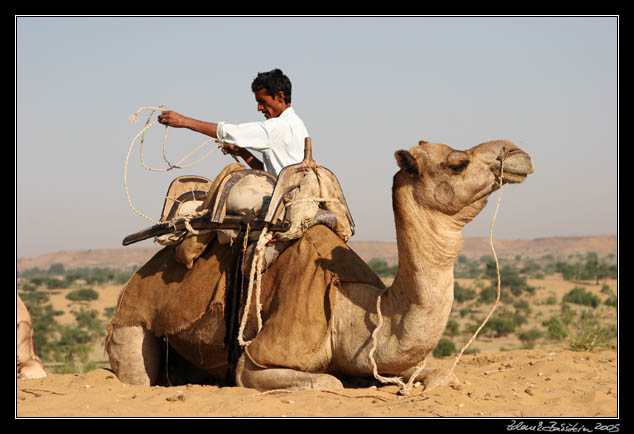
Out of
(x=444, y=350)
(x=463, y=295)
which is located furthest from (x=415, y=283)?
(x=463, y=295)

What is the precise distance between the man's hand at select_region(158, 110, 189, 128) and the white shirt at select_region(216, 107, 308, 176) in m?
0.35

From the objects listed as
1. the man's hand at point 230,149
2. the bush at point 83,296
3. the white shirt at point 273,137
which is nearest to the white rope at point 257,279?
the white shirt at point 273,137

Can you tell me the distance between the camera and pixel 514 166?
539 centimetres

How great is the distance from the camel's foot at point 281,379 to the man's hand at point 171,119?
224 centimetres

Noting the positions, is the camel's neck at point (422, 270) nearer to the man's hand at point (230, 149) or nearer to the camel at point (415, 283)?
the camel at point (415, 283)

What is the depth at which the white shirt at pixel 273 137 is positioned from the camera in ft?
23.4

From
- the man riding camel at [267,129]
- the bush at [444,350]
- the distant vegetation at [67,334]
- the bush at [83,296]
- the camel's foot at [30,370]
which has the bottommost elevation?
the bush at [83,296]

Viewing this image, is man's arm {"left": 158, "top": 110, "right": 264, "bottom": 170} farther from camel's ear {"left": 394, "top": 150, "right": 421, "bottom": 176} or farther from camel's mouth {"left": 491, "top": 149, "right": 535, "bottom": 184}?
camel's mouth {"left": 491, "top": 149, "right": 535, "bottom": 184}

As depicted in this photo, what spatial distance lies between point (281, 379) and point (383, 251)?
10245 centimetres

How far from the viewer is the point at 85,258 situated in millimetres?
116438

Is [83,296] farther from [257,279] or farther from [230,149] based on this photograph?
[257,279]

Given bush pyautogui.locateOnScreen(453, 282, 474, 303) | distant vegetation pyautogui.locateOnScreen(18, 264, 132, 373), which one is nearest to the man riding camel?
distant vegetation pyautogui.locateOnScreen(18, 264, 132, 373)

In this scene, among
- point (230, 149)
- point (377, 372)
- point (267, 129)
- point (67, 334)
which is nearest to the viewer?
point (377, 372)

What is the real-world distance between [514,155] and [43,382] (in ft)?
16.8
